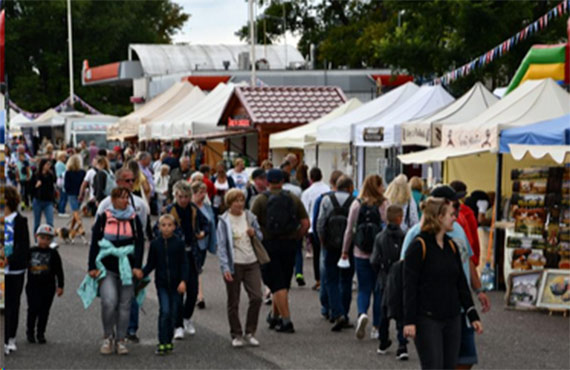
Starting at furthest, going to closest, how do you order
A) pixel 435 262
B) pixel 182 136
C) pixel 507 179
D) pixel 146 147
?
1. pixel 146 147
2. pixel 182 136
3. pixel 507 179
4. pixel 435 262

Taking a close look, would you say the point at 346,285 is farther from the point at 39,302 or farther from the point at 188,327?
the point at 39,302

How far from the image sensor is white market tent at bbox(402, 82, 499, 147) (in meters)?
18.4

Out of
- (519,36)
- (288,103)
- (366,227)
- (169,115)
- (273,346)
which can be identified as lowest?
(273,346)

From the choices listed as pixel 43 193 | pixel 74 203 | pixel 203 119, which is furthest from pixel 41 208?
pixel 203 119

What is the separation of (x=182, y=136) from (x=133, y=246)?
2219 centimetres

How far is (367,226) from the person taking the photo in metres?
11.0

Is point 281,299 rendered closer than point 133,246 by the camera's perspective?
No

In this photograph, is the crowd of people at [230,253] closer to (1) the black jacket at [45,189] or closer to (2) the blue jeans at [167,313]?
(2) the blue jeans at [167,313]

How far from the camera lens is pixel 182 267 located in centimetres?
1052

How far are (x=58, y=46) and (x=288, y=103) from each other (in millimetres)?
57191

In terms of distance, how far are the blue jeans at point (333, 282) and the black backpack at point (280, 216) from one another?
575 millimetres

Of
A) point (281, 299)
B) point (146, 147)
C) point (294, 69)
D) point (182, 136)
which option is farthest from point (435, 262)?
point (294, 69)

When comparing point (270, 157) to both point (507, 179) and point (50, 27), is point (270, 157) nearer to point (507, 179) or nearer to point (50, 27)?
point (507, 179)

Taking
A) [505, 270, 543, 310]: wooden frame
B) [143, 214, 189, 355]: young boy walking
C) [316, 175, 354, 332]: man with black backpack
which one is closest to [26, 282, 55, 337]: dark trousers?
[143, 214, 189, 355]: young boy walking
